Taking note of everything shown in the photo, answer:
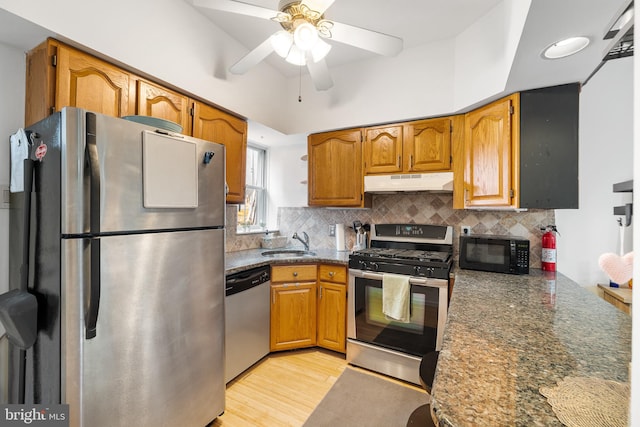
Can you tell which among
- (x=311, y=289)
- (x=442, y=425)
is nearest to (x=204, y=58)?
(x=311, y=289)

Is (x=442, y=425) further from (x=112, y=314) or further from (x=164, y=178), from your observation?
(x=164, y=178)

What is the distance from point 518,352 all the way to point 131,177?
1.62 m

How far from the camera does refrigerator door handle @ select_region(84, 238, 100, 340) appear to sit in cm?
108

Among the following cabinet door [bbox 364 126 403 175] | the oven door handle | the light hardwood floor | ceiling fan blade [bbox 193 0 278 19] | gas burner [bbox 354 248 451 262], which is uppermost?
ceiling fan blade [bbox 193 0 278 19]

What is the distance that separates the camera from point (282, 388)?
2066mm

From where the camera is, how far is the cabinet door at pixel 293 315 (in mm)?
2453

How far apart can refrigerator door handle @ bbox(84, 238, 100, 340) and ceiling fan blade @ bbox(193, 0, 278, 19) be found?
1227 millimetres

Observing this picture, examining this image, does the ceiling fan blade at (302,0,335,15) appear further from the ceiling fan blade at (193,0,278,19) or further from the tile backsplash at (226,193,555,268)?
the tile backsplash at (226,193,555,268)

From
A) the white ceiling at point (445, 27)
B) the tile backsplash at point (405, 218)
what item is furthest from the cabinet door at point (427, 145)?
the white ceiling at point (445, 27)

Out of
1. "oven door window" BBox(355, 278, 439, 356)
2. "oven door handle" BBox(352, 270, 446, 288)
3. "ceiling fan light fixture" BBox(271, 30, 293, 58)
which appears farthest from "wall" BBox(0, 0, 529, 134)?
"oven door window" BBox(355, 278, 439, 356)

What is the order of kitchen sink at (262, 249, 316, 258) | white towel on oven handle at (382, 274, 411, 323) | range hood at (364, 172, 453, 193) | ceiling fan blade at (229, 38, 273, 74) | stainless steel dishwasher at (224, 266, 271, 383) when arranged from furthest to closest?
kitchen sink at (262, 249, 316, 258), range hood at (364, 172, 453, 193), white towel on oven handle at (382, 274, 411, 323), stainless steel dishwasher at (224, 266, 271, 383), ceiling fan blade at (229, 38, 273, 74)

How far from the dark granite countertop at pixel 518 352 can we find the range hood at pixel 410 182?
1.04 metres

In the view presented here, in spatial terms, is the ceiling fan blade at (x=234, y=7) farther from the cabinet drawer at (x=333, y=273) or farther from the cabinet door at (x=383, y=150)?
the cabinet drawer at (x=333, y=273)

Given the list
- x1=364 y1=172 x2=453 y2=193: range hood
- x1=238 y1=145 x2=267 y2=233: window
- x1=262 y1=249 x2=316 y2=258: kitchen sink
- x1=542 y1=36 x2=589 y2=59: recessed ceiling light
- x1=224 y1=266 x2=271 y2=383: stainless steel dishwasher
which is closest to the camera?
x1=542 y1=36 x2=589 y2=59: recessed ceiling light
